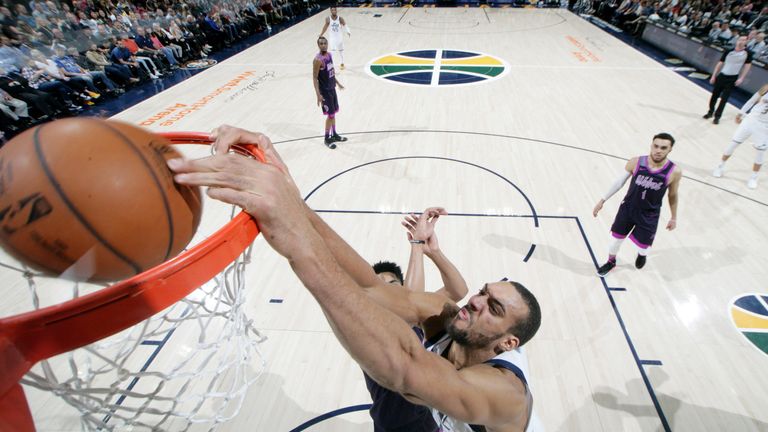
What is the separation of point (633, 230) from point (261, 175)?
12.0ft

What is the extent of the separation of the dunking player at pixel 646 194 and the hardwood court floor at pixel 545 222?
404 mm

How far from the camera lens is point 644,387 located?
2.80 m

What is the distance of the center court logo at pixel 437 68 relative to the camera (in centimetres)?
905

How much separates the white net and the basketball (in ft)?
0.48

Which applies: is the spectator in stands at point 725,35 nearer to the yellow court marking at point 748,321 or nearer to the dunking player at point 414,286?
the yellow court marking at point 748,321

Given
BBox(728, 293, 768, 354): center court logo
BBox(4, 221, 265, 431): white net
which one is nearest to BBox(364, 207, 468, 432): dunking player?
BBox(4, 221, 265, 431): white net

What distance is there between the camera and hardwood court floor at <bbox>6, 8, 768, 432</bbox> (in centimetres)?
277

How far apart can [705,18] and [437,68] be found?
7970 mm

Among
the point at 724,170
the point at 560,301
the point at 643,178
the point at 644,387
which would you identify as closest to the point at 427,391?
the point at 644,387

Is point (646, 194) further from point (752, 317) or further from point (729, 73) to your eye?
point (729, 73)

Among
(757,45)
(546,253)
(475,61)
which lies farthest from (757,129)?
(475,61)

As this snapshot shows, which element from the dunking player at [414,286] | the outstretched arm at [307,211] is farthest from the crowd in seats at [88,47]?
the outstretched arm at [307,211]

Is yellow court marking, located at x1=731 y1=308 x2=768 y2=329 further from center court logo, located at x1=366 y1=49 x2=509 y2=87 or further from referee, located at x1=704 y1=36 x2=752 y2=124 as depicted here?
center court logo, located at x1=366 y1=49 x2=509 y2=87

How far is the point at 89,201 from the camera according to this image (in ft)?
3.11
